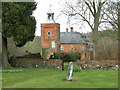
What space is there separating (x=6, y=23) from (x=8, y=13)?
0.98 meters

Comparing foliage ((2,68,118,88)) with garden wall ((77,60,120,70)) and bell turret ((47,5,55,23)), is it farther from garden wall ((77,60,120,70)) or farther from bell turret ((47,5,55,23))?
bell turret ((47,5,55,23))

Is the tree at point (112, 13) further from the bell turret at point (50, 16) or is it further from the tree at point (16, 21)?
the bell turret at point (50, 16)

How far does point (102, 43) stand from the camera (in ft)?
68.5

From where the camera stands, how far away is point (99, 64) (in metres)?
21.1

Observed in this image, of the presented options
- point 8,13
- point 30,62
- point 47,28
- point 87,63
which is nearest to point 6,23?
point 8,13

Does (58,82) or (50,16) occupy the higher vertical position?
(50,16)

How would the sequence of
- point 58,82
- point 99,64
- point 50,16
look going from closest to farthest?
point 58,82 → point 99,64 → point 50,16

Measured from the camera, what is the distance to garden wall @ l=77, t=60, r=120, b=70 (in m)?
20.6

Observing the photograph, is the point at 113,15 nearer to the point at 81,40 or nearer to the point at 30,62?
the point at 30,62

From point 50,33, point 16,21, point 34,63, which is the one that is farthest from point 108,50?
point 50,33

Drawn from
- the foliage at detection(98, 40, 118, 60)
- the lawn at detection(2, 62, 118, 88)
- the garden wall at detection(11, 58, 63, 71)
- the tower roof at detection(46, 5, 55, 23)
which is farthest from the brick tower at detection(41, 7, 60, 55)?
the lawn at detection(2, 62, 118, 88)

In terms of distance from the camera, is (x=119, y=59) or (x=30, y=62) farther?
(x=30, y=62)

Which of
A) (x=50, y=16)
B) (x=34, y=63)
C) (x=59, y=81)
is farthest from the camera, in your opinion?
(x=50, y=16)

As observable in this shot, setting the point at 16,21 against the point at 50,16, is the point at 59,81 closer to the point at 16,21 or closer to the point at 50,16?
the point at 16,21
